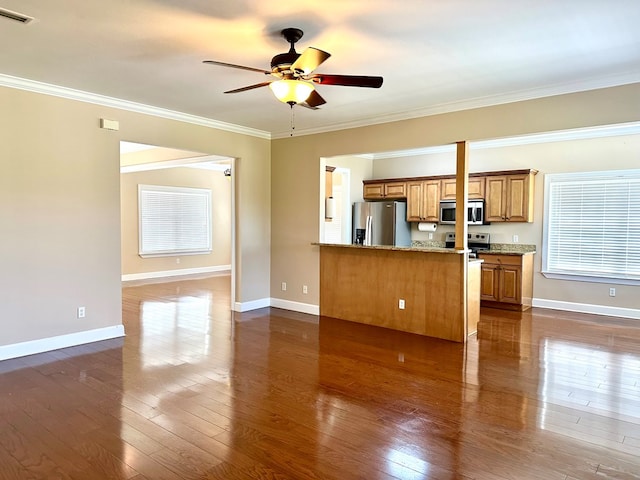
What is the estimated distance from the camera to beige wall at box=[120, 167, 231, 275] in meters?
9.40

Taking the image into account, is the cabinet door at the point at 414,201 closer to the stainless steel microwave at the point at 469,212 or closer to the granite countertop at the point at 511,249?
the stainless steel microwave at the point at 469,212

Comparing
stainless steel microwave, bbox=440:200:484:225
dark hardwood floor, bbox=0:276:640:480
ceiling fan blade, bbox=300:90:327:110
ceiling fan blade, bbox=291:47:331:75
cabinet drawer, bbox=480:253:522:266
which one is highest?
ceiling fan blade, bbox=291:47:331:75

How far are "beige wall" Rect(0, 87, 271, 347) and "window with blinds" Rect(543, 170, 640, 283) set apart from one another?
573 centimetres

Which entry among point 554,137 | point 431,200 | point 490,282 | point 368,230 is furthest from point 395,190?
point 554,137

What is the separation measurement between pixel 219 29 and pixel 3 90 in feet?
8.32

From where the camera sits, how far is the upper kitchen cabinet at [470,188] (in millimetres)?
7051

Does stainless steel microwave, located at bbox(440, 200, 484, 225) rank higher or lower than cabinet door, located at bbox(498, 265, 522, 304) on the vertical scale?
higher

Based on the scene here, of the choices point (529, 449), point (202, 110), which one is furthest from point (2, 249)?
point (529, 449)

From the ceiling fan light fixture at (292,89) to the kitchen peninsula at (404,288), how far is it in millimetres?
2608

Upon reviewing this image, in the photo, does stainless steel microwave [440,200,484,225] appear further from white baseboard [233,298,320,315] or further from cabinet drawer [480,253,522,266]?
white baseboard [233,298,320,315]

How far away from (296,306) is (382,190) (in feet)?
10.0

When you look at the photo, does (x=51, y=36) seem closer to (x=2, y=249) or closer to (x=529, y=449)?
(x=2, y=249)

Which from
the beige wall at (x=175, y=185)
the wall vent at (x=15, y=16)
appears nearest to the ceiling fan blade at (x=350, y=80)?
the wall vent at (x=15, y=16)

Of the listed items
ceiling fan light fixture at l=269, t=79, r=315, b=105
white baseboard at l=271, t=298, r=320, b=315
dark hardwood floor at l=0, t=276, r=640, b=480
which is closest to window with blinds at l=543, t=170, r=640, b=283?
dark hardwood floor at l=0, t=276, r=640, b=480
